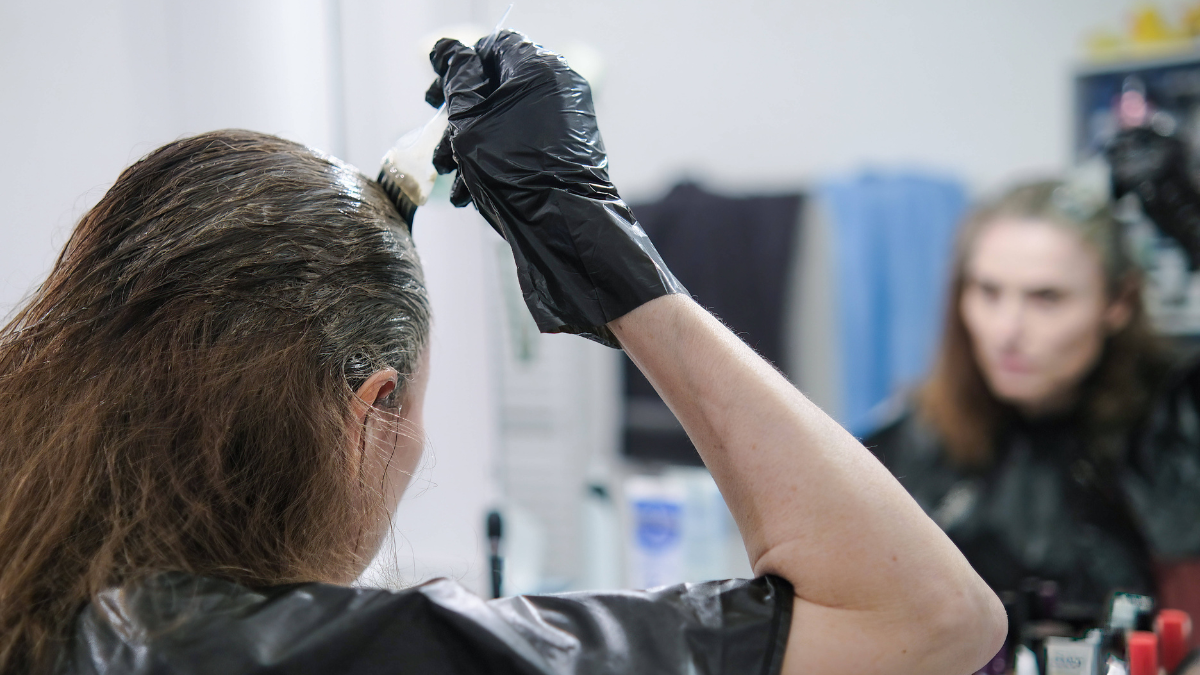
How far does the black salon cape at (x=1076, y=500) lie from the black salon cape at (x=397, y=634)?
1.12 meters

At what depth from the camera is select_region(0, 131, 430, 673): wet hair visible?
23.4 inches

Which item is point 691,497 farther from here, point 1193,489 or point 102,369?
point 102,369

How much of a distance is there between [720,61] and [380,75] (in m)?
1.23

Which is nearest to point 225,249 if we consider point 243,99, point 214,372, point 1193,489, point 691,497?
point 214,372

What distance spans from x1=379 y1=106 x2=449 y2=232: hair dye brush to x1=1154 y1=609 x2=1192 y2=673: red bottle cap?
1.03 m

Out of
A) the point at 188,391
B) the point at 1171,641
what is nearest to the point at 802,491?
the point at 188,391

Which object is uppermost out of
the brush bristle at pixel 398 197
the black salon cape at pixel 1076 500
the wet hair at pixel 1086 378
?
the brush bristle at pixel 398 197

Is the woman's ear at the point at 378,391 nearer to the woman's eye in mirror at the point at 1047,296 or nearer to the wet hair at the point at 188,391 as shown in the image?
the wet hair at the point at 188,391

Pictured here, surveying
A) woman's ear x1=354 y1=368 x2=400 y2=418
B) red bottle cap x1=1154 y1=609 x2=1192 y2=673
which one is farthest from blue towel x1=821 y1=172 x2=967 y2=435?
woman's ear x1=354 y1=368 x2=400 y2=418

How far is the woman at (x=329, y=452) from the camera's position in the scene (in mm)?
538

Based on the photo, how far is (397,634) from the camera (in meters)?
0.53

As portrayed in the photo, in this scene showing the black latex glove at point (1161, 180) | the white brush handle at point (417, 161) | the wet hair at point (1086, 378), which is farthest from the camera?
the wet hair at point (1086, 378)

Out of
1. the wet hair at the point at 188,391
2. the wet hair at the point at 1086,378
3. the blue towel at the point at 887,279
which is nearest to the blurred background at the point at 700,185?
the blue towel at the point at 887,279

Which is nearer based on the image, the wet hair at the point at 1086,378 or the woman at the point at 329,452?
the woman at the point at 329,452
